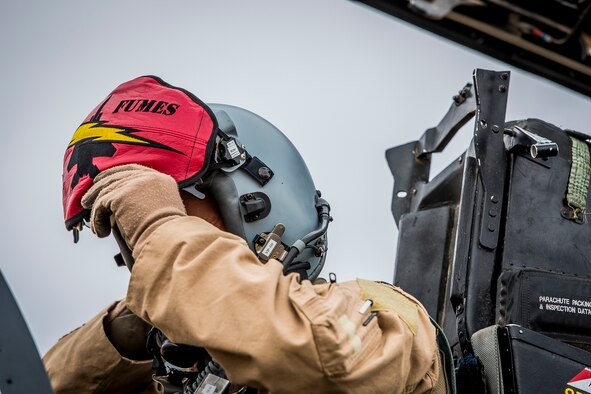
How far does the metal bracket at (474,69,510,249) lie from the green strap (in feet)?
0.88

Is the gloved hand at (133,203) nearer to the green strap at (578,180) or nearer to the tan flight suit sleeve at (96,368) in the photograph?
the tan flight suit sleeve at (96,368)

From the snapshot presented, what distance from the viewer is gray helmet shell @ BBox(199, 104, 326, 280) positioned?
2633 mm

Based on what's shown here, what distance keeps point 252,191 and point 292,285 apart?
66 cm

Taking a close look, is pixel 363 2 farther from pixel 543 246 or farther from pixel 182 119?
pixel 543 246

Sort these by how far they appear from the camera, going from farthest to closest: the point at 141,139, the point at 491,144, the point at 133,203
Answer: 1. the point at 491,144
2. the point at 141,139
3. the point at 133,203

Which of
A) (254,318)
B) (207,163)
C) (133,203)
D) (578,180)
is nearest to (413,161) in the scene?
(578,180)

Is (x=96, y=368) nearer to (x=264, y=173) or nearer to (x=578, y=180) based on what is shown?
(x=264, y=173)

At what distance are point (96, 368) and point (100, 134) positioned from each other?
89 centimetres

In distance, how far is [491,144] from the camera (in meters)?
3.04

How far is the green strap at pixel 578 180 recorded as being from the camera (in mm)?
3053

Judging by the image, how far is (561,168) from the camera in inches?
121

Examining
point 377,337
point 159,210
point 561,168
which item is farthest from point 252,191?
point 561,168

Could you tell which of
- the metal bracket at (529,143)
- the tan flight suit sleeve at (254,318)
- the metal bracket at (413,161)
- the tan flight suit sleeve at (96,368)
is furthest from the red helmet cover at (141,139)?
the metal bracket at (413,161)

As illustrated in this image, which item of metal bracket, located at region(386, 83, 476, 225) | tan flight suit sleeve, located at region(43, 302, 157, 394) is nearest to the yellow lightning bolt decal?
tan flight suit sleeve, located at region(43, 302, 157, 394)
